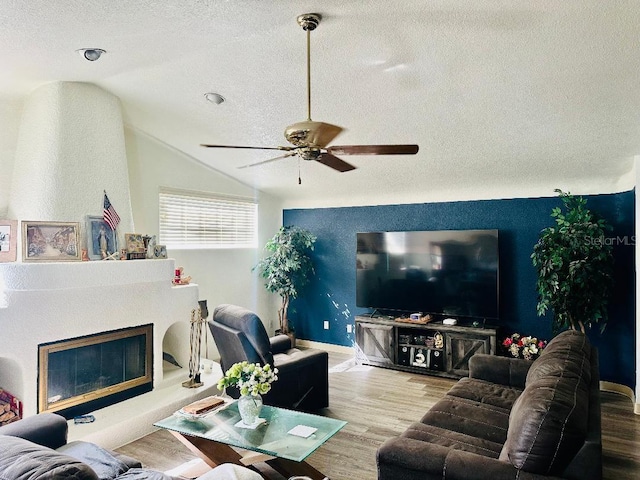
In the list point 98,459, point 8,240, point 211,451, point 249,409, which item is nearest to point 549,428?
point 249,409

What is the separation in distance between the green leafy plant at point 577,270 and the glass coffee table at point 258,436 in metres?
2.83

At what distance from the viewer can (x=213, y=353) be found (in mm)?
6160

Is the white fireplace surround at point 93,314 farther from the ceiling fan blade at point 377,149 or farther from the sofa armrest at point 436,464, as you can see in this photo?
the sofa armrest at point 436,464

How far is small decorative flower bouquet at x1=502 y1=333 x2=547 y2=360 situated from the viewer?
5.04 metres

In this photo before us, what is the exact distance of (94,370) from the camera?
13.3 ft

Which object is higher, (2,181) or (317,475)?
(2,181)

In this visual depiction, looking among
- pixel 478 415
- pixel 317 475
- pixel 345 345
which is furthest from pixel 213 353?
pixel 478 415

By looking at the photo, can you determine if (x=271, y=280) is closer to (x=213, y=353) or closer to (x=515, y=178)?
(x=213, y=353)

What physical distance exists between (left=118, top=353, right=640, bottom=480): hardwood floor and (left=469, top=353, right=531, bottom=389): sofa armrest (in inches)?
30.6

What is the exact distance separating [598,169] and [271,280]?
413 centimetres

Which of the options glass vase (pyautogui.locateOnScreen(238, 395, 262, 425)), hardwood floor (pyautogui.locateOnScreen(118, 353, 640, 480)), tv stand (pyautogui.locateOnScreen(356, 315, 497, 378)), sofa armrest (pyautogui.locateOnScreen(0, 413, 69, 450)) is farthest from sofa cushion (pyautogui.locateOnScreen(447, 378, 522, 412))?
sofa armrest (pyautogui.locateOnScreen(0, 413, 69, 450))

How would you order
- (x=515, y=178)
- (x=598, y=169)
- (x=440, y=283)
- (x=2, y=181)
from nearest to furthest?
(x=2, y=181) < (x=598, y=169) < (x=515, y=178) < (x=440, y=283)

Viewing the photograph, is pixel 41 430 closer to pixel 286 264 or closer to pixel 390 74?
pixel 390 74

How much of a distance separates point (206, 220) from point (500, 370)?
399 centimetres
